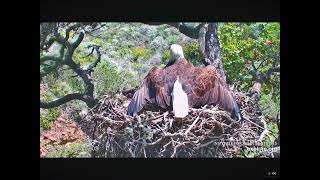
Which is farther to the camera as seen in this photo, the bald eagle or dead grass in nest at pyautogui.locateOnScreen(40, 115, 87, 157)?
dead grass in nest at pyautogui.locateOnScreen(40, 115, 87, 157)

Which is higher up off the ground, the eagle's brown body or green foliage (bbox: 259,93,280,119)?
the eagle's brown body

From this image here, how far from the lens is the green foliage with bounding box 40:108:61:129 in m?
7.60

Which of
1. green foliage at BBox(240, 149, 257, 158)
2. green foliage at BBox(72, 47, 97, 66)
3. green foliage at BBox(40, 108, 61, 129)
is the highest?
green foliage at BBox(72, 47, 97, 66)

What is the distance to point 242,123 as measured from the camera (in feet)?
24.9

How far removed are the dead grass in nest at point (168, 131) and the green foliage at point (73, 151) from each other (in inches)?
4.4

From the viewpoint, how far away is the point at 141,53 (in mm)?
7543

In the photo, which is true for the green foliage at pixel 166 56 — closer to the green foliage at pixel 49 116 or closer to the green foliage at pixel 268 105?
the green foliage at pixel 268 105

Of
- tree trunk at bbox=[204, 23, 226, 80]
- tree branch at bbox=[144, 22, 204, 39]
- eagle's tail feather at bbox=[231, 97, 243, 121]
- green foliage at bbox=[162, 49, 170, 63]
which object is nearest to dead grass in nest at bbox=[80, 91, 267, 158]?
eagle's tail feather at bbox=[231, 97, 243, 121]

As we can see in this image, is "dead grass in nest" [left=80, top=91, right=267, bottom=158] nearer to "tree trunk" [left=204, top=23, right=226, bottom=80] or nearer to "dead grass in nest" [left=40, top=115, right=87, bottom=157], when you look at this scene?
"dead grass in nest" [left=40, top=115, right=87, bottom=157]

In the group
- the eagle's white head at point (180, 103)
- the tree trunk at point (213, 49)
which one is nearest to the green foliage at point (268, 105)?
the tree trunk at point (213, 49)

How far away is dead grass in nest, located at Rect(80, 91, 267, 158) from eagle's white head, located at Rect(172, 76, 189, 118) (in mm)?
71
